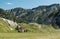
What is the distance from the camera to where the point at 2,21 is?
15212 centimetres

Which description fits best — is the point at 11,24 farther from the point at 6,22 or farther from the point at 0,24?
the point at 0,24

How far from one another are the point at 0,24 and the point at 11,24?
19714 millimetres

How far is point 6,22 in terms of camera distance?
155125 millimetres

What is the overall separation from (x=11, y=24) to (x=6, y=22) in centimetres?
585

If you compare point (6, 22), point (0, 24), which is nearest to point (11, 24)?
Answer: point (6, 22)

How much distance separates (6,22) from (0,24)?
15.0 metres

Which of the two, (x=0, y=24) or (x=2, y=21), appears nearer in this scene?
(x=0, y=24)

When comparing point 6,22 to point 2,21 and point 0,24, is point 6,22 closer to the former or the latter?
point 2,21

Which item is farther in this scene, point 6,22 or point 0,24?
point 6,22

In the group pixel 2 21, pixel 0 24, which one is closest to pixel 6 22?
pixel 2 21

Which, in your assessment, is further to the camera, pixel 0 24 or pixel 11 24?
pixel 11 24

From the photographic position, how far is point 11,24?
159 m

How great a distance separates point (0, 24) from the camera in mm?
140500

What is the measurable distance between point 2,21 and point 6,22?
4364 millimetres
